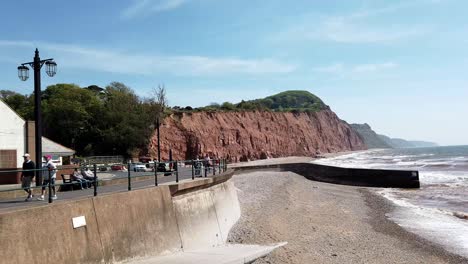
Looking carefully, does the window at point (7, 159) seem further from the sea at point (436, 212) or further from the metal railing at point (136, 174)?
the sea at point (436, 212)

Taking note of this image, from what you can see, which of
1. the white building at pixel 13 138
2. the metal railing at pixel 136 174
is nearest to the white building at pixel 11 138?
the white building at pixel 13 138

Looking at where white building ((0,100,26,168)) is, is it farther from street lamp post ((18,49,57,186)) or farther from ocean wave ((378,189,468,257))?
ocean wave ((378,189,468,257))

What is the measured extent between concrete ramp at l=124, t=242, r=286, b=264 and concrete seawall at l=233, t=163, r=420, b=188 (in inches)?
1160

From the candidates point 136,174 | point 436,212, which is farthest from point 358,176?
point 136,174

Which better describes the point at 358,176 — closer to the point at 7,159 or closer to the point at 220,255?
the point at 7,159

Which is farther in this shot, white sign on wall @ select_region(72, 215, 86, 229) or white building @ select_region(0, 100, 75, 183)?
white building @ select_region(0, 100, 75, 183)

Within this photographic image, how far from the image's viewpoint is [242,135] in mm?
92062

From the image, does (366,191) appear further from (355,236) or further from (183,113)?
(183,113)

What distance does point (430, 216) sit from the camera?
78.2 ft

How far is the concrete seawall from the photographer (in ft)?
132

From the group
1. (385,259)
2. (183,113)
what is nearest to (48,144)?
(385,259)

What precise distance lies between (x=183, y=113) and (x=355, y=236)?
63.4 meters

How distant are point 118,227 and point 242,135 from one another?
82.3 meters

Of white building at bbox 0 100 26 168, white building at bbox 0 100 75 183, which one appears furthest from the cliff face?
white building at bbox 0 100 26 168
